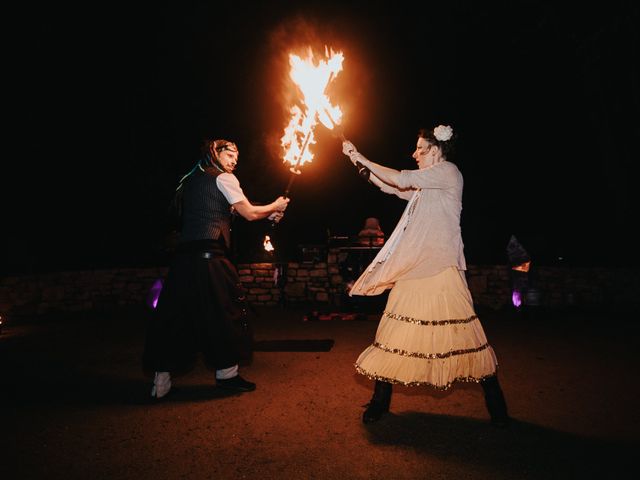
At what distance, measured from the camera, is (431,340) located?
3299 mm

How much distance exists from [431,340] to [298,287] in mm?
8103

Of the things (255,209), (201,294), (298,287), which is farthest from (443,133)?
(298,287)

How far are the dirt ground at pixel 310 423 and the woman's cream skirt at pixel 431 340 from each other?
0.48 metres

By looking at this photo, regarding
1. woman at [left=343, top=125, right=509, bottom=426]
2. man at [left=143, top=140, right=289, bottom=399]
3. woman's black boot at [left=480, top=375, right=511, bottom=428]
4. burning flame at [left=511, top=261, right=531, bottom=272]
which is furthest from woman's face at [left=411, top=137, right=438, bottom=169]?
burning flame at [left=511, top=261, right=531, bottom=272]

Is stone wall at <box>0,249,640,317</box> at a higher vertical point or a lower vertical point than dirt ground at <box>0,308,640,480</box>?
higher

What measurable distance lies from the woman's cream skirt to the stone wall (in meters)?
6.40

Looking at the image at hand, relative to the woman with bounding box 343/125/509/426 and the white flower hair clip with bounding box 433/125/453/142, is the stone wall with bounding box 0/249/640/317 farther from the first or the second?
the white flower hair clip with bounding box 433/125/453/142

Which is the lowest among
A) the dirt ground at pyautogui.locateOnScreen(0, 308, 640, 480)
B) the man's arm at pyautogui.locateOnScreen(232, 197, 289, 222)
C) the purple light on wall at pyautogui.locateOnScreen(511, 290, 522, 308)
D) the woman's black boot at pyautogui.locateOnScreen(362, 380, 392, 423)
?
the dirt ground at pyautogui.locateOnScreen(0, 308, 640, 480)

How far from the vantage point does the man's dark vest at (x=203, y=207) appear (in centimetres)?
413

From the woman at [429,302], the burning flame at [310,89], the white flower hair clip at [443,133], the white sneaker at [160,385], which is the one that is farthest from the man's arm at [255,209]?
the white sneaker at [160,385]

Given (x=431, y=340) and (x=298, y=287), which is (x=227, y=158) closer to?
(x=431, y=340)

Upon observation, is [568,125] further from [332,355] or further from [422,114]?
[332,355]

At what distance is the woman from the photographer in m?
3.27

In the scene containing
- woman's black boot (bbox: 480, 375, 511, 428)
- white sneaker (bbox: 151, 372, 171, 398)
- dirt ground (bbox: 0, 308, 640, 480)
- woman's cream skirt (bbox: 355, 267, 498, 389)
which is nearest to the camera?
dirt ground (bbox: 0, 308, 640, 480)
